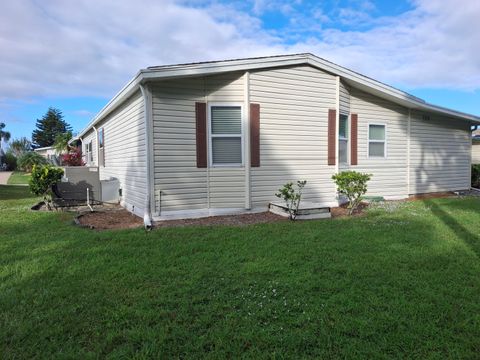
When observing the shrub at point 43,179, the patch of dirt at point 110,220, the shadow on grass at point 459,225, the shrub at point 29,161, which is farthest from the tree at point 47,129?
the shadow on grass at point 459,225

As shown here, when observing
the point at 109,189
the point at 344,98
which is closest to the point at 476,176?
the point at 344,98

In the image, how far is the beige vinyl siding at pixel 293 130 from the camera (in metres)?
7.81

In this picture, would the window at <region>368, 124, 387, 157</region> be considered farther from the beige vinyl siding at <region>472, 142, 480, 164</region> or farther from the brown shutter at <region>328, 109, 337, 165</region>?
the beige vinyl siding at <region>472, 142, 480, 164</region>

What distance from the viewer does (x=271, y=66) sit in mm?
7707

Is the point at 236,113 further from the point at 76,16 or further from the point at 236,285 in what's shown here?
the point at 76,16

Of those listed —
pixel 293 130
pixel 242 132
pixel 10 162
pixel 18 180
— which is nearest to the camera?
pixel 242 132

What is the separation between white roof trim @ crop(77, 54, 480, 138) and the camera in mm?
6676

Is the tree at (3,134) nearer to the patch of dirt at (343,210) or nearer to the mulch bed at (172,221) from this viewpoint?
the mulch bed at (172,221)

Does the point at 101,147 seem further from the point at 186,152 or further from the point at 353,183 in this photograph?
the point at 353,183

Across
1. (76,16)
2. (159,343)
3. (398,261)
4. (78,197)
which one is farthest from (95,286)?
(76,16)

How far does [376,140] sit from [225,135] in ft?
16.9

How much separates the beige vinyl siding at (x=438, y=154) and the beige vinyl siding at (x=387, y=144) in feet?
1.43

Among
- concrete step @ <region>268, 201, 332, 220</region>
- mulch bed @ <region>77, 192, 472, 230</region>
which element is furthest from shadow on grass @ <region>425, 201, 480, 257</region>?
concrete step @ <region>268, 201, 332, 220</region>

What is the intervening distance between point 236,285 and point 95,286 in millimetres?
1457
